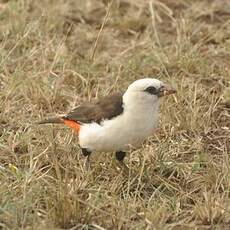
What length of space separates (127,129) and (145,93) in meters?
0.29

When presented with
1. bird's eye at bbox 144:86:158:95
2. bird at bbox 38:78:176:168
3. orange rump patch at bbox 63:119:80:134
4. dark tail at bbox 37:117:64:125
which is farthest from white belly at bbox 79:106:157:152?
dark tail at bbox 37:117:64:125

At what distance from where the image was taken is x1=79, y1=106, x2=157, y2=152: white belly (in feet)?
16.1

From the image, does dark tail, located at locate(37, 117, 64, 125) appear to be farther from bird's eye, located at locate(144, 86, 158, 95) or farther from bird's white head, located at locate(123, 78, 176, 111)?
bird's eye, located at locate(144, 86, 158, 95)

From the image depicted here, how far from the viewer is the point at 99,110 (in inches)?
203

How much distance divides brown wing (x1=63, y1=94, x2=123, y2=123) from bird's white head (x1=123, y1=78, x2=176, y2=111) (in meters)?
0.07

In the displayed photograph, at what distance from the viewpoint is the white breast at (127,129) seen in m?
4.91

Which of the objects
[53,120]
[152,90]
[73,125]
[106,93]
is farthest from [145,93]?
[106,93]

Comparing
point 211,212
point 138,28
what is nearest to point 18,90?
point 138,28

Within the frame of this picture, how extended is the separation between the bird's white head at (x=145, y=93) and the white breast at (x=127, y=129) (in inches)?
1.1

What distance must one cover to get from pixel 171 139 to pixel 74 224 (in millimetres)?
1506

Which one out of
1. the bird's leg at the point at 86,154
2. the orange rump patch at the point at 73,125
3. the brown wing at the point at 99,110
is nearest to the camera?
the brown wing at the point at 99,110

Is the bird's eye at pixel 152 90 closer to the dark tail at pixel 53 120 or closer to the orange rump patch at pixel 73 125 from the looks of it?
the orange rump patch at pixel 73 125

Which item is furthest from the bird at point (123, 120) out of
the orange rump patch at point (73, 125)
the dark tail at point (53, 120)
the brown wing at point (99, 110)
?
the dark tail at point (53, 120)

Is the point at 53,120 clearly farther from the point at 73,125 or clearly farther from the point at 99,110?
the point at 99,110
